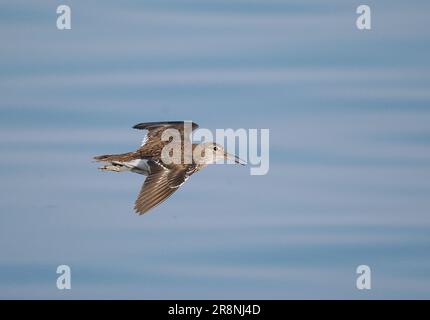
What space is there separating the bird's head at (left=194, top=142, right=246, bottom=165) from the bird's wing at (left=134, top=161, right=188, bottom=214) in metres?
1.36

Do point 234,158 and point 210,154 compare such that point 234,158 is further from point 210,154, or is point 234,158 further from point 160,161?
point 160,161

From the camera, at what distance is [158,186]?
14852mm

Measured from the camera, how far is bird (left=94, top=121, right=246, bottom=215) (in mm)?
14727

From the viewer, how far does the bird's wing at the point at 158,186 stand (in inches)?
573

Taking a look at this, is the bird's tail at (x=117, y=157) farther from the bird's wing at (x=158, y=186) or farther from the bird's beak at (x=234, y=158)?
the bird's beak at (x=234, y=158)

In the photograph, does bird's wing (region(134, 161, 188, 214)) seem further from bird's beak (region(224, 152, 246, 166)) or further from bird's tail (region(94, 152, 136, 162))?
bird's beak (region(224, 152, 246, 166))

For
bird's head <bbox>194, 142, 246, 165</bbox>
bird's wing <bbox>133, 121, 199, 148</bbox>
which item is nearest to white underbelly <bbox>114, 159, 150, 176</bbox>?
bird's wing <bbox>133, 121, 199, 148</bbox>

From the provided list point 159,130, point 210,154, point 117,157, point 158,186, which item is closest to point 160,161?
point 117,157

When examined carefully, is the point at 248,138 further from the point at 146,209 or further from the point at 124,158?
the point at 146,209

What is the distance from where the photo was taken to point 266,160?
64.0 ft

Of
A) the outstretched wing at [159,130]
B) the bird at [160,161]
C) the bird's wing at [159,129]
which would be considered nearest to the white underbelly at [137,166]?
the bird at [160,161]

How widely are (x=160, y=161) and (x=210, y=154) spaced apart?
1.62 meters
